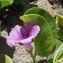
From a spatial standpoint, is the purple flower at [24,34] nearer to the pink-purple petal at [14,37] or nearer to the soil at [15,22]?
the pink-purple petal at [14,37]

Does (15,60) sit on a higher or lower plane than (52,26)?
lower

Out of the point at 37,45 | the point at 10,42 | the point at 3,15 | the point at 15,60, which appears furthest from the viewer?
the point at 3,15

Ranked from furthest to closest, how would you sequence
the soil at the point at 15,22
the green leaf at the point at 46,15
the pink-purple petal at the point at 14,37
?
1. the soil at the point at 15,22
2. the green leaf at the point at 46,15
3. the pink-purple petal at the point at 14,37

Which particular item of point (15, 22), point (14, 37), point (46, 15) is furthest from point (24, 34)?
point (15, 22)

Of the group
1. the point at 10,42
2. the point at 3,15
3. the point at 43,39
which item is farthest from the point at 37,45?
the point at 3,15

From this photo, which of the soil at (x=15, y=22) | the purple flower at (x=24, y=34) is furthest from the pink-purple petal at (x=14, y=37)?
the soil at (x=15, y=22)

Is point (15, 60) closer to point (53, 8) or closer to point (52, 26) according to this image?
point (52, 26)
